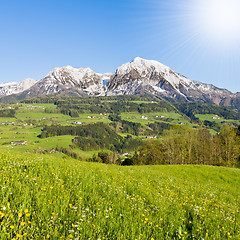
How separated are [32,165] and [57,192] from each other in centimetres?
409

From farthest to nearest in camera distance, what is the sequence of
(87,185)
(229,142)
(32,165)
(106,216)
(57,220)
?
(229,142) < (32,165) < (87,185) < (106,216) < (57,220)

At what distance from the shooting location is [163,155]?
64688 mm

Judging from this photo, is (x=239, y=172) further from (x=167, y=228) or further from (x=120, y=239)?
(x=120, y=239)

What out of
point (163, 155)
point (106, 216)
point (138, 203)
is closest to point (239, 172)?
point (138, 203)

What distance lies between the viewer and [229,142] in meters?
52.7

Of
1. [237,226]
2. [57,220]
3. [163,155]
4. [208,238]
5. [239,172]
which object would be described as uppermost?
[57,220]

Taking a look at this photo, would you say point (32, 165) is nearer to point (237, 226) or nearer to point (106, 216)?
point (106, 216)

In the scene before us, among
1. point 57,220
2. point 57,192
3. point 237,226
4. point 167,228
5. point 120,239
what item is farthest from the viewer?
point 237,226

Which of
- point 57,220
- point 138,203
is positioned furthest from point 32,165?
point 138,203

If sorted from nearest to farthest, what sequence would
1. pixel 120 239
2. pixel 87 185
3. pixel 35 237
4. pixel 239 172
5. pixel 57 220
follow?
pixel 35 237
pixel 120 239
pixel 57 220
pixel 87 185
pixel 239 172

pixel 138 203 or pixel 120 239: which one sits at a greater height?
pixel 120 239

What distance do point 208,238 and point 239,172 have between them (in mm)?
28608

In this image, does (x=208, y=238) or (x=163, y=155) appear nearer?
(x=208, y=238)

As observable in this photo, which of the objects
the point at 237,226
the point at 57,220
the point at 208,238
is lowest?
the point at 237,226
